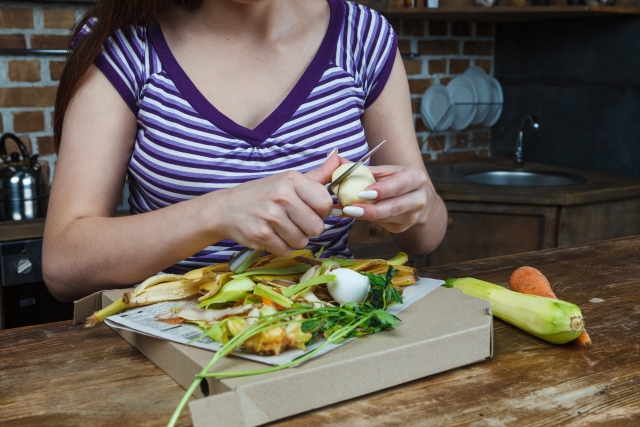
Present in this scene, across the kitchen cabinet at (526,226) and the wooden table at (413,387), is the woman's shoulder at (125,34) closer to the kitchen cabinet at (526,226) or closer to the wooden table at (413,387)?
the wooden table at (413,387)

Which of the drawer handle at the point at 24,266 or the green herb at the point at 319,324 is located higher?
the green herb at the point at 319,324

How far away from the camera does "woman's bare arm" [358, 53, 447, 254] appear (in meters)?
0.91

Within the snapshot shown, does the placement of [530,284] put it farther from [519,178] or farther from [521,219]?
[519,178]

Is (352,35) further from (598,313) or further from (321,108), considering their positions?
(598,313)

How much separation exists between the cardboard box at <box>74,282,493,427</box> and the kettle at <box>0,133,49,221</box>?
1.20 m

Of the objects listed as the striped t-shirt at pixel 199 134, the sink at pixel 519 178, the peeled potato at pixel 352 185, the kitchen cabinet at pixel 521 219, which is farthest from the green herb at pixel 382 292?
the sink at pixel 519 178

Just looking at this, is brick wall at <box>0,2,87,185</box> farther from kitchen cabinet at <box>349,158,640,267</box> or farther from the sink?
the sink

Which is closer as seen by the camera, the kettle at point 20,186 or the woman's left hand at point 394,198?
the woman's left hand at point 394,198

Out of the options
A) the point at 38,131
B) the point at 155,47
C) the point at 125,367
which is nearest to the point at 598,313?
the point at 125,367

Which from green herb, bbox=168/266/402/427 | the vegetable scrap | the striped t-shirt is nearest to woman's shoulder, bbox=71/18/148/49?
the striped t-shirt

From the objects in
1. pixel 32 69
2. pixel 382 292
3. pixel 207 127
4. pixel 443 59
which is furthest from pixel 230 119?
pixel 443 59

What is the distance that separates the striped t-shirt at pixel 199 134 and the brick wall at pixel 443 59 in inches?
65.0

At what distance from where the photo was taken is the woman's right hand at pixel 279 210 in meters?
0.84

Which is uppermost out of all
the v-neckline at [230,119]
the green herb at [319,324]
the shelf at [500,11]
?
the shelf at [500,11]
